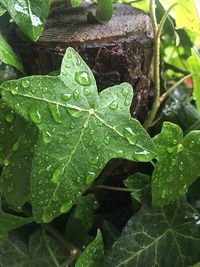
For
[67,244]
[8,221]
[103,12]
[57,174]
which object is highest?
[103,12]

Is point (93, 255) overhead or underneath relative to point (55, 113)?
underneath

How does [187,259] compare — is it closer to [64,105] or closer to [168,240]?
[168,240]

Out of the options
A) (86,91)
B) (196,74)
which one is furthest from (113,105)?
(196,74)

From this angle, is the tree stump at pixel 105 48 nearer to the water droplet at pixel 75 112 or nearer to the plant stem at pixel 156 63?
the plant stem at pixel 156 63

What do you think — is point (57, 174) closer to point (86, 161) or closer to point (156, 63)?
point (86, 161)

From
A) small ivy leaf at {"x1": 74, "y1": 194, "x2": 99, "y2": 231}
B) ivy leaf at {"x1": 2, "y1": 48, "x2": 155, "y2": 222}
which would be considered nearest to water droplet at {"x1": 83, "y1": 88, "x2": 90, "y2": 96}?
ivy leaf at {"x1": 2, "y1": 48, "x2": 155, "y2": 222}

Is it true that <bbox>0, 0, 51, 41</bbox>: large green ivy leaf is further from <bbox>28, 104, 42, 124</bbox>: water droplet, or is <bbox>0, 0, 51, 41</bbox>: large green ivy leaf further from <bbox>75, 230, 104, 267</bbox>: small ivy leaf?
<bbox>75, 230, 104, 267</bbox>: small ivy leaf

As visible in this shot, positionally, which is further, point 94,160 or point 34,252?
point 34,252

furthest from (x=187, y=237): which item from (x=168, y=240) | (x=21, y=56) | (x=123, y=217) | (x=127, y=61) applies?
(x=21, y=56)
